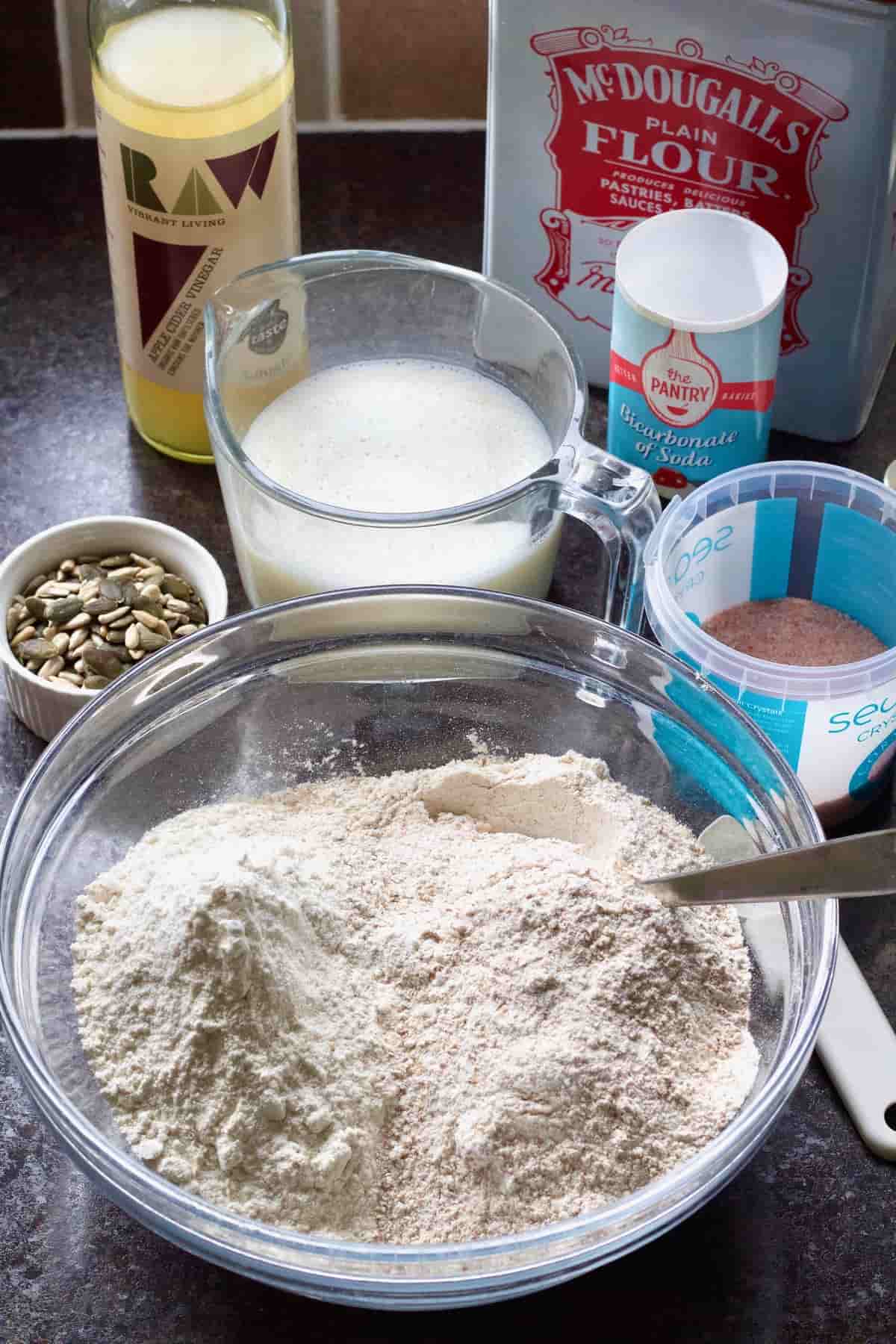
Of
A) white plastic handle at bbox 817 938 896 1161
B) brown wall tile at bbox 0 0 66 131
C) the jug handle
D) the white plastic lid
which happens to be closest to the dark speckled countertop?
white plastic handle at bbox 817 938 896 1161

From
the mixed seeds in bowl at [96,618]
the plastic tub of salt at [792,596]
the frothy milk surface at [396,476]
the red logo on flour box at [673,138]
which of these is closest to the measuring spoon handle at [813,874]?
the plastic tub of salt at [792,596]

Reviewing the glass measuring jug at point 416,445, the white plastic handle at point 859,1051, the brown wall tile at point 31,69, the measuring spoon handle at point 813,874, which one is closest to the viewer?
the measuring spoon handle at point 813,874

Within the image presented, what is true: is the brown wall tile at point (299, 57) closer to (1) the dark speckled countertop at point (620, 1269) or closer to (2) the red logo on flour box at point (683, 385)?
(2) the red logo on flour box at point (683, 385)

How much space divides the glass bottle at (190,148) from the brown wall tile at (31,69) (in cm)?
36

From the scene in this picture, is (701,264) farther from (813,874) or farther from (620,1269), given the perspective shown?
(620,1269)

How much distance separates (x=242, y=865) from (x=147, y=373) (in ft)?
1.48

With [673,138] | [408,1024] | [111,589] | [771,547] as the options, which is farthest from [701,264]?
[408,1024]

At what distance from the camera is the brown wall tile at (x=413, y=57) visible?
4.61 ft

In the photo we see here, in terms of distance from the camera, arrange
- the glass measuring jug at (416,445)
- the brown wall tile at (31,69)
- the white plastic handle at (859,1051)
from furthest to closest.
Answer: the brown wall tile at (31,69) → the glass measuring jug at (416,445) → the white plastic handle at (859,1051)

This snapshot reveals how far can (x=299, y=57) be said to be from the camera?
143 cm

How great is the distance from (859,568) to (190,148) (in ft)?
1.57

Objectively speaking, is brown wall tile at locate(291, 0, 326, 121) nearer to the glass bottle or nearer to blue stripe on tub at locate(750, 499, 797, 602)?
the glass bottle

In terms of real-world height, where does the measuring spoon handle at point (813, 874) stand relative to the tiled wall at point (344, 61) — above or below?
below

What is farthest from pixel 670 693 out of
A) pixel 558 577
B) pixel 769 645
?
pixel 558 577
